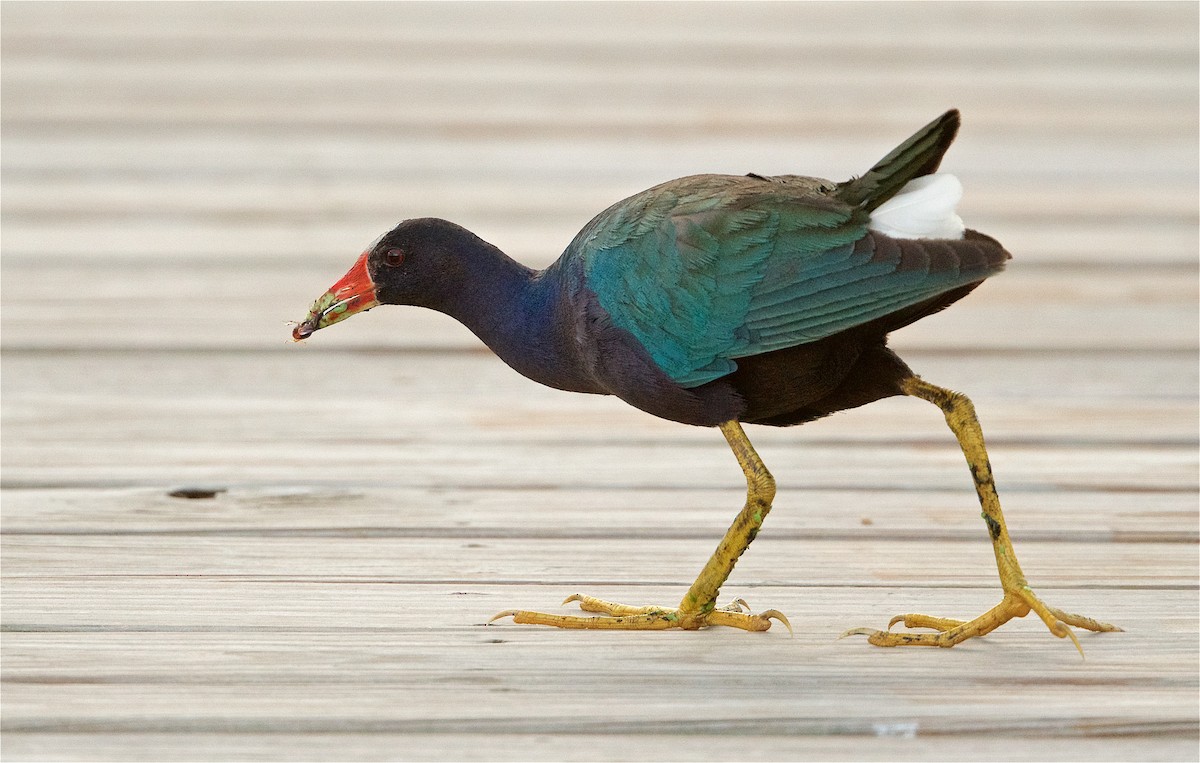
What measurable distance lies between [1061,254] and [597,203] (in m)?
1.43

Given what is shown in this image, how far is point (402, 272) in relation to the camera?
2648 millimetres

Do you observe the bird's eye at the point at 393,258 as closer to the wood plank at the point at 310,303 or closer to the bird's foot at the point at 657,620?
the bird's foot at the point at 657,620

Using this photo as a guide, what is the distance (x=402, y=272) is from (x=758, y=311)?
0.60m

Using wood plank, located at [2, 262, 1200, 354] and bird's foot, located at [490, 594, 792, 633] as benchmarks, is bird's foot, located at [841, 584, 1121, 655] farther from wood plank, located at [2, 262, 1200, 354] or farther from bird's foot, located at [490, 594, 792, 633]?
wood plank, located at [2, 262, 1200, 354]

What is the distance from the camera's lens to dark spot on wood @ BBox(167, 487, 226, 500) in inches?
122

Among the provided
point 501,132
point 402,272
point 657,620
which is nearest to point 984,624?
point 657,620

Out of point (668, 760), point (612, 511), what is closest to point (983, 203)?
point (612, 511)

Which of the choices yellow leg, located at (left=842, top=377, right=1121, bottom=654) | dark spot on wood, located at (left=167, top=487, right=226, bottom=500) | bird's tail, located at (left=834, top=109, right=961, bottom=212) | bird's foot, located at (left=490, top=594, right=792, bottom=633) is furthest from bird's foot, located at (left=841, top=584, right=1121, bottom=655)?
dark spot on wood, located at (left=167, top=487, right=226, bottom=500)

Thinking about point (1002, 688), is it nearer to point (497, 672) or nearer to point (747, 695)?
point (747, 695)

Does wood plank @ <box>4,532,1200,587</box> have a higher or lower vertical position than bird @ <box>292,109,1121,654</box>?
lower

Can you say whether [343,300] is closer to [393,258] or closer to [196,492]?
[393,258]

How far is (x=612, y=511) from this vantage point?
303 centimetres

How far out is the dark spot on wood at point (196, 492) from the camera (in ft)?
10.2

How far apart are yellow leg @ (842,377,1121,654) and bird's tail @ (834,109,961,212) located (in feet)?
0.95
